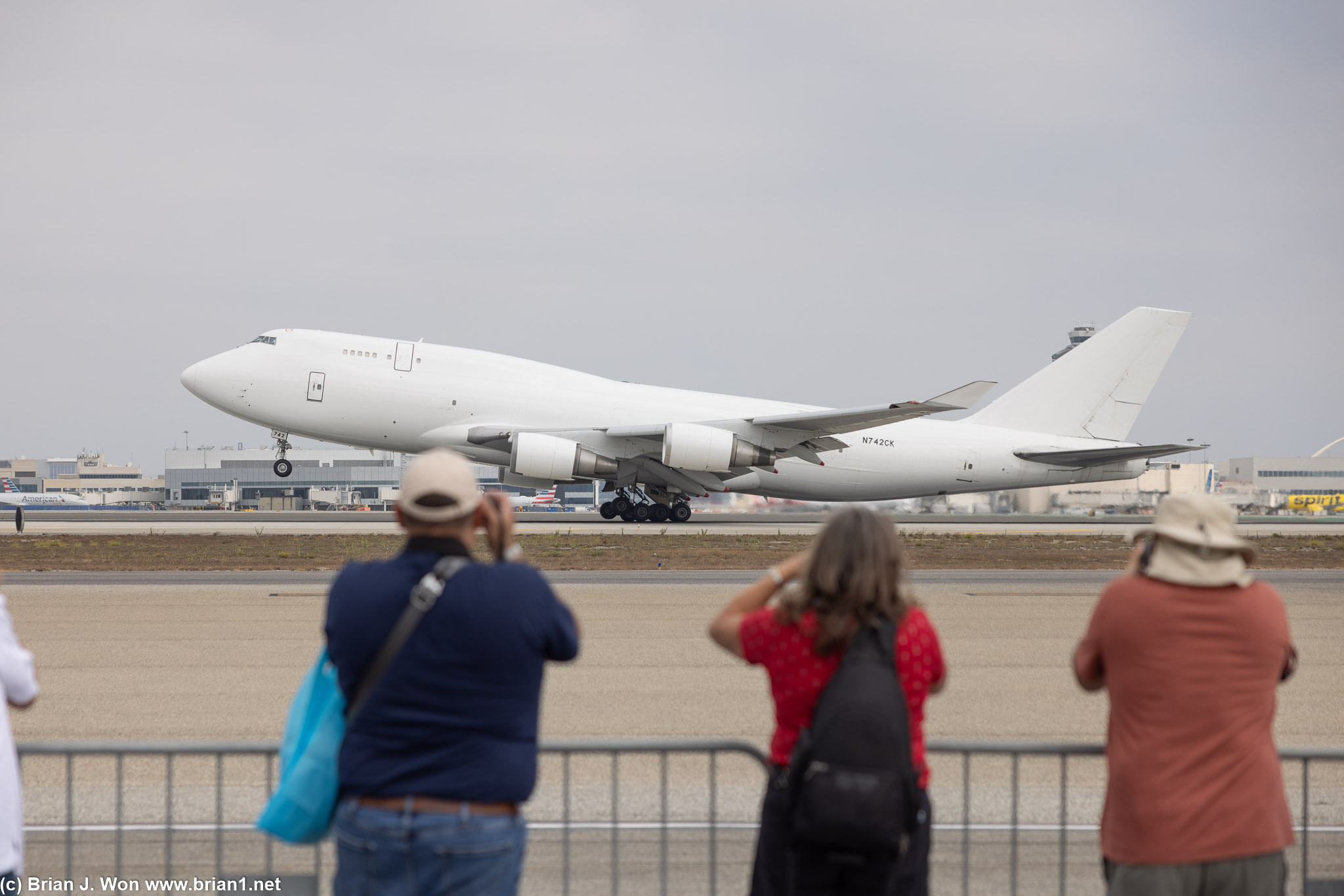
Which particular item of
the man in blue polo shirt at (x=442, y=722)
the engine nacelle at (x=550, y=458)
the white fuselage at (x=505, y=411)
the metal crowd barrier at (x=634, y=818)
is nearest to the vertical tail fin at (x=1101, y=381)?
the white fuselage at (x=505, y=411)

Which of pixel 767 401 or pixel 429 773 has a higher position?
pixel 767 401

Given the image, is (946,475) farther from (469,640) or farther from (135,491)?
(135,491)

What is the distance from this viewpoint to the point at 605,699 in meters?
10.8

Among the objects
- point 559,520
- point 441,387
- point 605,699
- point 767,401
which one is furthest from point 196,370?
point 605,699

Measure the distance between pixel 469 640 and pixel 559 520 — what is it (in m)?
35.6

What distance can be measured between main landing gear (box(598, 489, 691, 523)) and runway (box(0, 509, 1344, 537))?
318 mm

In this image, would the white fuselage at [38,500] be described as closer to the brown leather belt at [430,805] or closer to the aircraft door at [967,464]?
the aircraft door at [967,464]

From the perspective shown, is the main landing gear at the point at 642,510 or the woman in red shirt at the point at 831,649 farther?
the main landing gear at the point at 642,510

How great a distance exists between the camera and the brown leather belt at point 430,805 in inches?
134

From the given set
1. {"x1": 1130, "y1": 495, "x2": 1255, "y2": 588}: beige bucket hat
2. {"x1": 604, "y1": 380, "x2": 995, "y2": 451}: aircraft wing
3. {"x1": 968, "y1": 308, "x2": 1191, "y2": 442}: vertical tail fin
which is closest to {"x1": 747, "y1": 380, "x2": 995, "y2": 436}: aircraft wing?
{"x1": 604, "y1": 380, "x2": 995, "y2": 451}: aircraft wing

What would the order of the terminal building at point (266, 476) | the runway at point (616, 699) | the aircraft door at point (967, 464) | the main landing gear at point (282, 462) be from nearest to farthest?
the runway at point (616, 699), the main landing gear at point (282, 462), the aircraft door at point (967, 464), the terminal building at point (266, 476)

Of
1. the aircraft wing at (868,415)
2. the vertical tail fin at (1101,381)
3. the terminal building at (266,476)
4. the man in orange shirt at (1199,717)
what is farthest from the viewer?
the terminal building at (266,476)

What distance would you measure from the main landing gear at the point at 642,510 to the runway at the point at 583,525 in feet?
1.04

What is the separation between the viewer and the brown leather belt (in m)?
3.41
